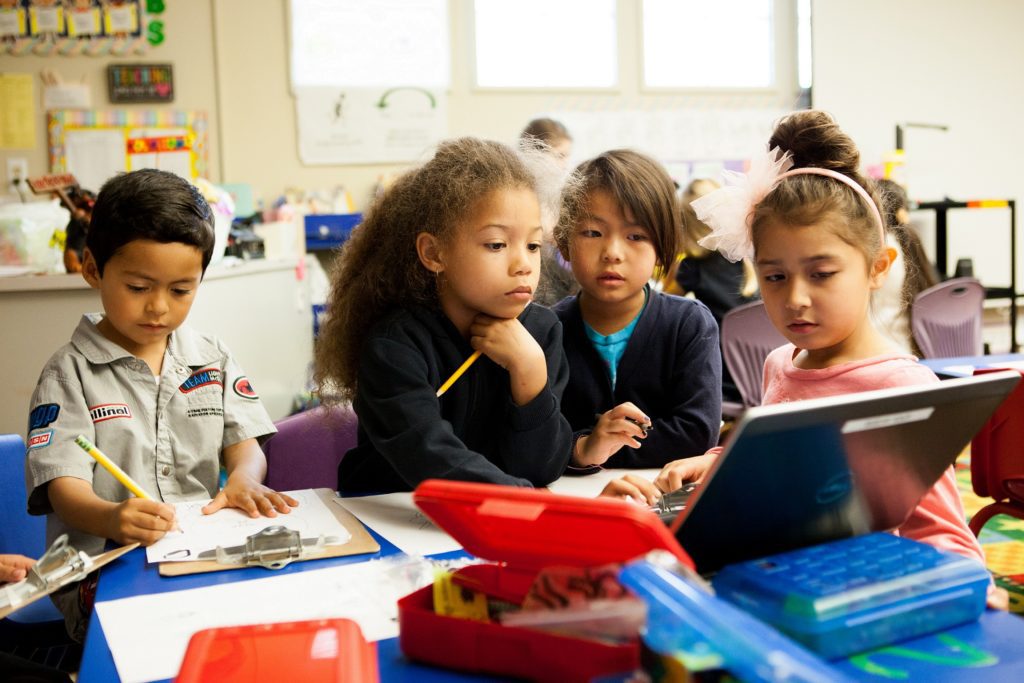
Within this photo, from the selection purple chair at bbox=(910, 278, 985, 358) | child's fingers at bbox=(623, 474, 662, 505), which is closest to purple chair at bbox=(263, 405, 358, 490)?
child's fingers at bbox=(623, 474, 662, 505)

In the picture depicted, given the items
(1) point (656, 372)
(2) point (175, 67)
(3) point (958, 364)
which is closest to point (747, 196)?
A: (1) point (656, 372)

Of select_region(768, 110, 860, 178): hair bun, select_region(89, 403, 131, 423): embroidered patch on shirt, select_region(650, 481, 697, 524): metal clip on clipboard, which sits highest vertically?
select_region(768, 110, 860, 178): hair bun

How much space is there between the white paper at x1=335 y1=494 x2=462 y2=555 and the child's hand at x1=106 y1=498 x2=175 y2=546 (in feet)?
0.72

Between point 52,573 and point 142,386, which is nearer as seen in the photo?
point 52,573

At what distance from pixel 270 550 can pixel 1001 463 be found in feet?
4.54

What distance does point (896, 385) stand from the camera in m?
1.09

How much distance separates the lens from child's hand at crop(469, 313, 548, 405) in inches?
50.4

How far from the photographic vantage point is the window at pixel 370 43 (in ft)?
17.3

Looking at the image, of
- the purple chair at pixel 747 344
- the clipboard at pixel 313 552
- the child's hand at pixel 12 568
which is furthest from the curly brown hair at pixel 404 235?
the purple chair at pixel 747 344

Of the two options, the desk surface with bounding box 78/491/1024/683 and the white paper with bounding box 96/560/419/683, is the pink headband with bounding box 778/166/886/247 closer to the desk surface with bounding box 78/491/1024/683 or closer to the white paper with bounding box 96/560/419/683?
the desk surface with bounding box 78/491/1024/683

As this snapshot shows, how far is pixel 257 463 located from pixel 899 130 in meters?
5.02

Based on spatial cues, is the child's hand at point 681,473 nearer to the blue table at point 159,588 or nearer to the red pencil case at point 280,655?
the blue table at point 159,588

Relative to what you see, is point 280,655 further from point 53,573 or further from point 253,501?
point 253,501

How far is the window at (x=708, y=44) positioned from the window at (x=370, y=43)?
49.8 inches
